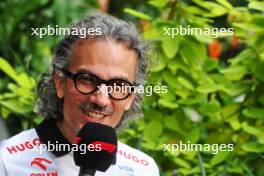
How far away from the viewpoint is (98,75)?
1982 mm

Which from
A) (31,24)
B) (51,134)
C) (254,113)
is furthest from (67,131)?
(31,24)

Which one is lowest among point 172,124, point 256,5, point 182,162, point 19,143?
point 182,162

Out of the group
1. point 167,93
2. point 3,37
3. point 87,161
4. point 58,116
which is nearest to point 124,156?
point 58,116

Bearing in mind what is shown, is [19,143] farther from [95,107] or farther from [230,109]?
[230,109]

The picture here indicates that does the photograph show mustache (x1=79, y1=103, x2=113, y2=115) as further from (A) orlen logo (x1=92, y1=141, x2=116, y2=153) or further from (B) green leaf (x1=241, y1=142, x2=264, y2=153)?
(B) green leaf (x1=241, y1=142, x2=264, y2=153)

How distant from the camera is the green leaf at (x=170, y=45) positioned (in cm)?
293

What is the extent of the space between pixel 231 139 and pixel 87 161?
135 centimetres

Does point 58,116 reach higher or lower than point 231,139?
higher

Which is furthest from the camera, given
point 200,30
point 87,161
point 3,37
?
point 3,37

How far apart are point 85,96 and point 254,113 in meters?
1.11

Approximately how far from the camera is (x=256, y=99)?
2998 millimetres

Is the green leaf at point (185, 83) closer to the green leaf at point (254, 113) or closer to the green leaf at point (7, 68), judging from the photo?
the green leaf at point (254, 113)

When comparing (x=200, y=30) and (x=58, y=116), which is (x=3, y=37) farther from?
(x=58, y=116)

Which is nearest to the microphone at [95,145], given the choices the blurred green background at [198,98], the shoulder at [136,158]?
the shoulder at [136,158]
